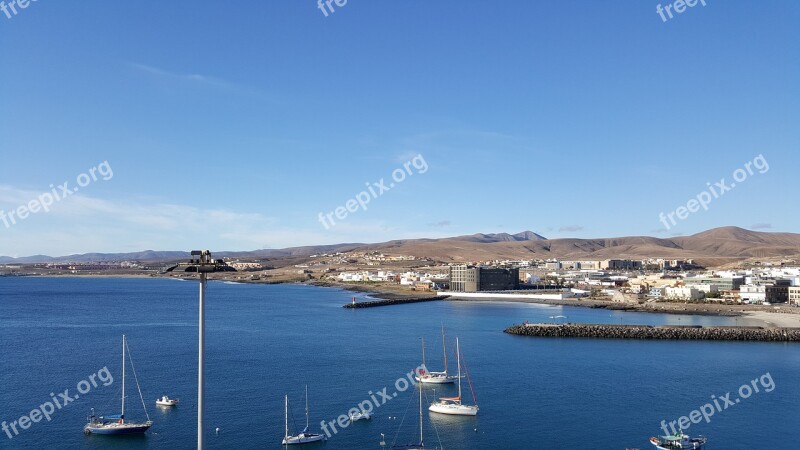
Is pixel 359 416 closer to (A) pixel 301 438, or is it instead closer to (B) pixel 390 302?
(A) pixel 301 438

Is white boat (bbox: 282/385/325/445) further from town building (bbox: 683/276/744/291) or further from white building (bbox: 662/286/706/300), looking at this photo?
town building (bbox: 683/276/744/291)

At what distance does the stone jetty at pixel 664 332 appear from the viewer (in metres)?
22.3

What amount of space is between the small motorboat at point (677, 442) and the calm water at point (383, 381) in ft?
0.77

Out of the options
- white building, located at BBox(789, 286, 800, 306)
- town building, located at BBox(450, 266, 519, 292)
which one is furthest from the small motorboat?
town building, located at BBox(450, 266, 519, 292)

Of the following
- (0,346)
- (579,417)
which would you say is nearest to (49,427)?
(579,417)

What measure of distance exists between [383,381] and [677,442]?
6686 millimetres

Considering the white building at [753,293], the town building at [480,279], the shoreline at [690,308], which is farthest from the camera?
the town building at [480,279]

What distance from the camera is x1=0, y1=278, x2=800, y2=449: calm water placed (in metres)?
10.8

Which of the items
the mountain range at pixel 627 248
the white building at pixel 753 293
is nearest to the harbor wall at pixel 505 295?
the white building at pixel 753 293

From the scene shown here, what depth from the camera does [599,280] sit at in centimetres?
5191

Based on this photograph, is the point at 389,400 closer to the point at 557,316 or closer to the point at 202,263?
the point at 202,263

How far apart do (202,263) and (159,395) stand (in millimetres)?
10012

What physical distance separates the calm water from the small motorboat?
236mm

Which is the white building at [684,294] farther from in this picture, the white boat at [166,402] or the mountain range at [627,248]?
the mountain range at [627,248]
